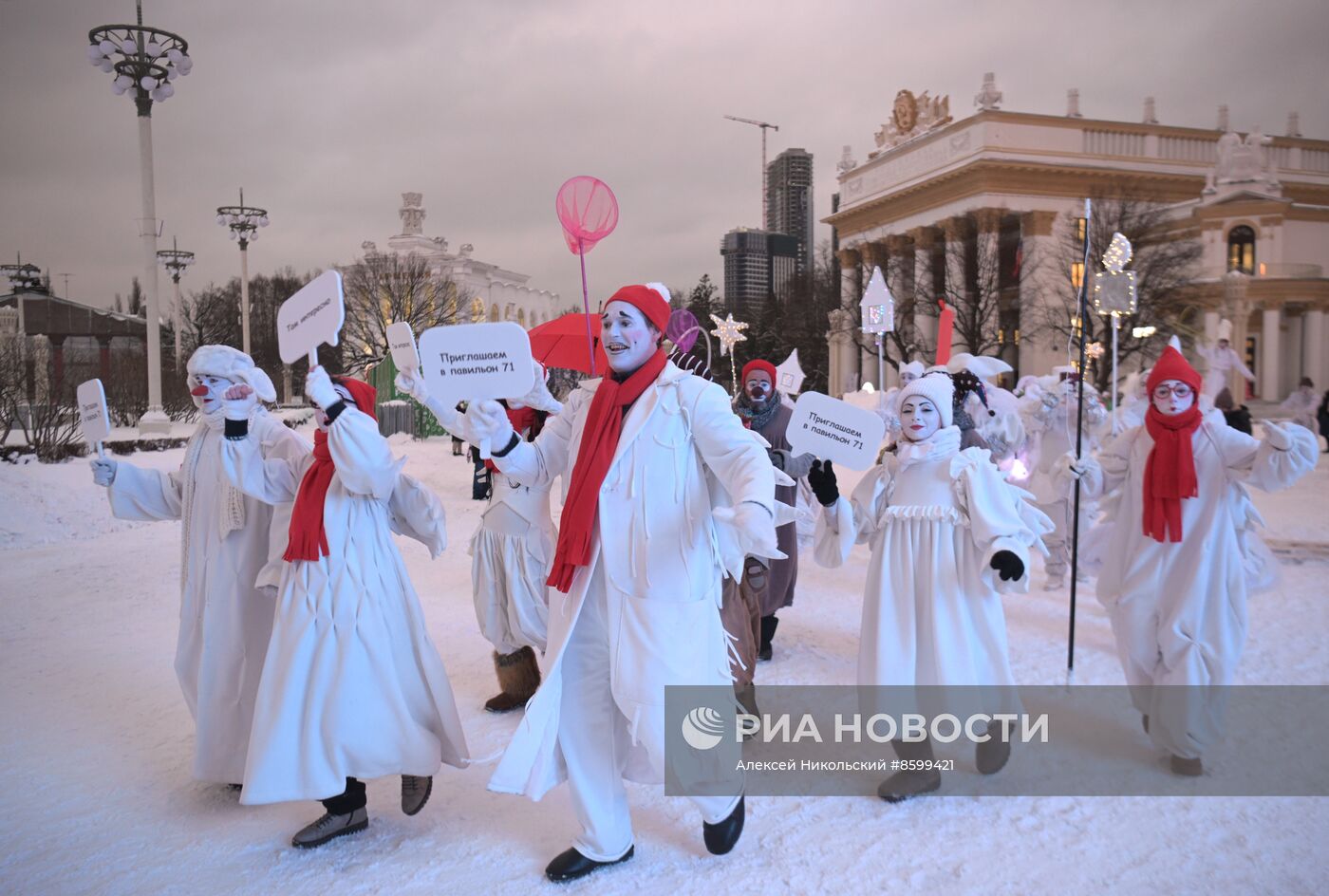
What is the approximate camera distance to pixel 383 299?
1013 inches

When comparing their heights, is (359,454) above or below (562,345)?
below

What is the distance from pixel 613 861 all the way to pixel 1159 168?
42.8 meters

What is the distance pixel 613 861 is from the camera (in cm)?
332

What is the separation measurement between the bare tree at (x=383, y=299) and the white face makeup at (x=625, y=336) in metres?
21.3

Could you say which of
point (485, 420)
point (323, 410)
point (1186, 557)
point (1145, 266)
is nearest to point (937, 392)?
point (1186, 557)

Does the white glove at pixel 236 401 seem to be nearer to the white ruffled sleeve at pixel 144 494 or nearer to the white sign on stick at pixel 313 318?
the white ruffled sleeve at pixel 144 494

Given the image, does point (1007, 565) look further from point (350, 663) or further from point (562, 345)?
point (562, 345)

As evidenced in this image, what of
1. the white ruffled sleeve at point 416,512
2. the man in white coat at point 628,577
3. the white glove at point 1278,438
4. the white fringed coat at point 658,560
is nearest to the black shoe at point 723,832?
the man in white coat at point 628,577

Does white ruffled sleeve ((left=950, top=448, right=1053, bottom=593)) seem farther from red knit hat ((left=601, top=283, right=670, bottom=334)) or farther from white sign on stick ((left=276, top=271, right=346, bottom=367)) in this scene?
white sign on stick ((left=276, top=271, right=346, bottom=367))

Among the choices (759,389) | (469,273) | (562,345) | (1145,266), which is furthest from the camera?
(469,273)

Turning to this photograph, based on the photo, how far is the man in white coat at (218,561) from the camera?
12.5 ft

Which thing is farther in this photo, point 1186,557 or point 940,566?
point 1186,557

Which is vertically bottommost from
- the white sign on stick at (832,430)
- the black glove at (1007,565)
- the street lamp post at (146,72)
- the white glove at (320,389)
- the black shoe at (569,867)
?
the black shoe at (569,867)

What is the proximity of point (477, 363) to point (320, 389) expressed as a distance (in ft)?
2.29
